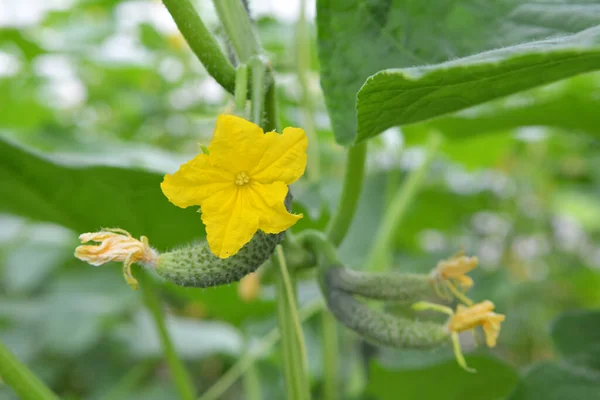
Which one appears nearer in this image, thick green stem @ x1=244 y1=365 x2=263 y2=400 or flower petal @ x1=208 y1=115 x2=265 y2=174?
flower petal @ x1=208 y1=115 x2=265 y2=174

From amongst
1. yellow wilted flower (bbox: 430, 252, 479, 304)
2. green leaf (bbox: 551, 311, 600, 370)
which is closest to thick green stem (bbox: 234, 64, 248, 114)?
yellow wilted flower (bbox: 430, 252, 479, 304)

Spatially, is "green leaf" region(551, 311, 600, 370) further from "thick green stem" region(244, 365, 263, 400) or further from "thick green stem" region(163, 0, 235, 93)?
"thick green stem" region(163, 0, 235, 93)

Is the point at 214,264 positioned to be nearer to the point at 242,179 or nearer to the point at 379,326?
the point at 242,179

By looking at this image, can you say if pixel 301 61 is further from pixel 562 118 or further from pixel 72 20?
pixel 72 20

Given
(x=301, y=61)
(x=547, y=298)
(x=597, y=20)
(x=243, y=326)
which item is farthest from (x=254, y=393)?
(x=547, y=298)

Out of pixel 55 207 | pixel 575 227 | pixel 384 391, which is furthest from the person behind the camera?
pixel 575 227
